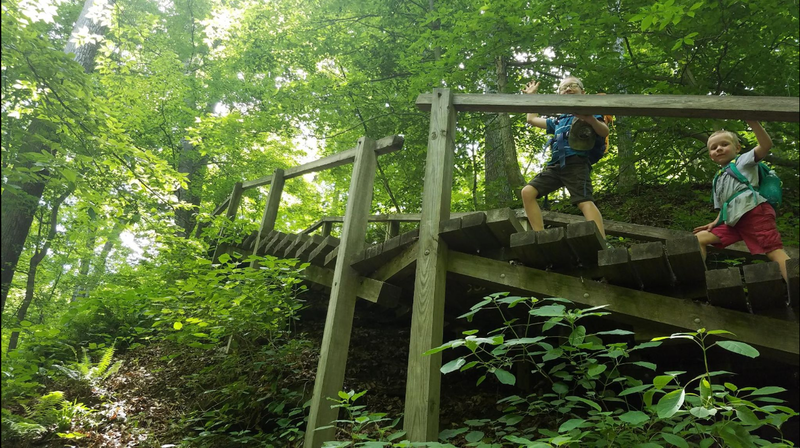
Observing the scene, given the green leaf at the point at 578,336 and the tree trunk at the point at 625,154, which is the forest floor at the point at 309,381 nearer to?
the tree trunk at the point at 625,154

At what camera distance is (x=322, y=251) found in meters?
4.86

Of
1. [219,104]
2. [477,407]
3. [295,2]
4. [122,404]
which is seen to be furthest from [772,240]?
[219,104]

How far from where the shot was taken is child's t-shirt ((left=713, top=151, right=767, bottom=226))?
2857 mm

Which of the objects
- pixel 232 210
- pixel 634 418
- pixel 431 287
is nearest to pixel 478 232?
pixel 431 287

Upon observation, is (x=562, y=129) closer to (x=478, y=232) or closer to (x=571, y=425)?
(x=478, y=232)

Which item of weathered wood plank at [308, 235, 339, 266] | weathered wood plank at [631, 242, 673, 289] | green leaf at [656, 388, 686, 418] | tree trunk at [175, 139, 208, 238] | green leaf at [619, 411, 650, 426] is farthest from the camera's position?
tree trunk at [175, 139, 208, 238]

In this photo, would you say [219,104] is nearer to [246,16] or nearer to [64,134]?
[246,16]

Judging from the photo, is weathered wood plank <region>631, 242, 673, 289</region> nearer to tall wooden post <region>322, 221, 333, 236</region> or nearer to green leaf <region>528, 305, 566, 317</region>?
green leaf <region>528, 305, 566, 317</region>

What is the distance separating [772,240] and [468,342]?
203 centimetres

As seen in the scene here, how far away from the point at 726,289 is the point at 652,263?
0.36 m

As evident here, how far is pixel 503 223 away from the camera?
3193 mm

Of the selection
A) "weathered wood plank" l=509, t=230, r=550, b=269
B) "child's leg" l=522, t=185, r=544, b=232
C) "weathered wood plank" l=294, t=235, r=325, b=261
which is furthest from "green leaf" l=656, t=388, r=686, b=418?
"weathered wood plank" l=294, t=235, r=325, b=261

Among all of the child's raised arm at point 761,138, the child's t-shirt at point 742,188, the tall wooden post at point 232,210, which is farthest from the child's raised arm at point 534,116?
the tall wooden post at point 232,210

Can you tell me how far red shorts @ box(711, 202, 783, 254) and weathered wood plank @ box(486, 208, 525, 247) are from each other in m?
1.30
